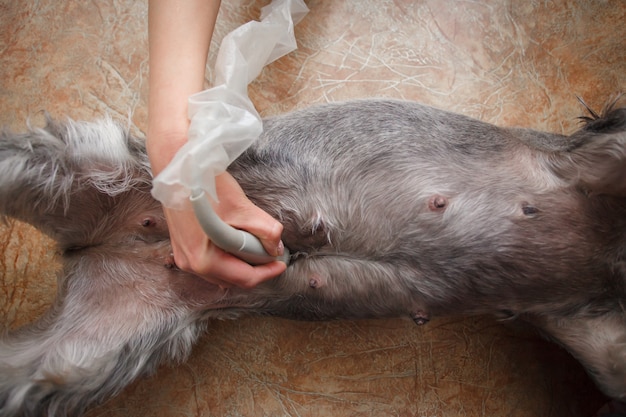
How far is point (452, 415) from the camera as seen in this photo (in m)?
1.56

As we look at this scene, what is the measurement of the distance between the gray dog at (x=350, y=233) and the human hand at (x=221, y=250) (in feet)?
0.37

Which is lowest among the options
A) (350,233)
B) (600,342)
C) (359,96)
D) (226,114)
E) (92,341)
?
(92,341)

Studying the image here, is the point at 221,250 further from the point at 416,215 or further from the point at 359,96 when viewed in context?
the point at 359,96

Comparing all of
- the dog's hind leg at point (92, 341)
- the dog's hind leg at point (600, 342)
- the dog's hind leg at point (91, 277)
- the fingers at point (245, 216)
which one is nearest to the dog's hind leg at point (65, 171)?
the dog's hind leg at point (91, 277)

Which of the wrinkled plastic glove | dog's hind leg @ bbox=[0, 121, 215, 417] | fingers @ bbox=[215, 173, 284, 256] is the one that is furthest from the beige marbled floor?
fingers @ bbox=[215, 173, 284, 256]

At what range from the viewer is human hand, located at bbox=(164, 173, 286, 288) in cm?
111

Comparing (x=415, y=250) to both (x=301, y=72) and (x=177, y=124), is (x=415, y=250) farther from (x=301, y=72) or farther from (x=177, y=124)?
(x=301, y=72)

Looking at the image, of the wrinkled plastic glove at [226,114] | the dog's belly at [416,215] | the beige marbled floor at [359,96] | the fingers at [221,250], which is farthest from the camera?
the beige marbled floor at [359,96]

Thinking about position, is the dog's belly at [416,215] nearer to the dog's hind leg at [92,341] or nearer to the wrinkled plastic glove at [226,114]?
the wrinkled plastic glove at [226,114]

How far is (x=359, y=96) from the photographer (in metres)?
1.62

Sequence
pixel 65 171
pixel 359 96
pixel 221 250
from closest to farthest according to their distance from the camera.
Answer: pixel 221 250
pixel 65 171
pixel 359 96

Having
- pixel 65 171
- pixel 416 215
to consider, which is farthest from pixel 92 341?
pixel 416 215

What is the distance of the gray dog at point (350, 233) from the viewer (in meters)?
1.21

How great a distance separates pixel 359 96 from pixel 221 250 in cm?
74
